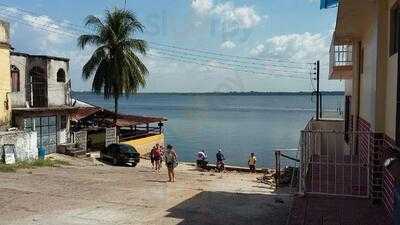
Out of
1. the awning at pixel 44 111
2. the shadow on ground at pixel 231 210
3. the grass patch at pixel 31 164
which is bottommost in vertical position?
the grass patch at pixel 31 164

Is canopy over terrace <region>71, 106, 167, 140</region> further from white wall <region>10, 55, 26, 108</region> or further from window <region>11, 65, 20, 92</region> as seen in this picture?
window <region>11, 65, 20, 92</region>

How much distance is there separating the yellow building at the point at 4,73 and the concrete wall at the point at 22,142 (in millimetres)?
2480

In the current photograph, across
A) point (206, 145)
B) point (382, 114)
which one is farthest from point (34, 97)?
point (206, 145)

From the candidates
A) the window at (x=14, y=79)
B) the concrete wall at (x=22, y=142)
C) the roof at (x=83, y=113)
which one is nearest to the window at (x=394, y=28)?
the concrete wall at (x=22, y=142)

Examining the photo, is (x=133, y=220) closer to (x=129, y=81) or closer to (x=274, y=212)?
(x=274, y=212)

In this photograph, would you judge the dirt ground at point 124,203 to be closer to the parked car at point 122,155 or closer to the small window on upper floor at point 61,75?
the parked car at point 122,155

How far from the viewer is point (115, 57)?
1679 inches

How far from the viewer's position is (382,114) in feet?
37.3

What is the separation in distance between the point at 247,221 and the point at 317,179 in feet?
6.90

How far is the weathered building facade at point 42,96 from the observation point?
1216 inches

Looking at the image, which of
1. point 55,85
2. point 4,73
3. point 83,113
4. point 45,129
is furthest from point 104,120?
point 4,73

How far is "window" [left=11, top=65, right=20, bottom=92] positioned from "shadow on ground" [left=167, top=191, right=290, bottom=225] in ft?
58.6

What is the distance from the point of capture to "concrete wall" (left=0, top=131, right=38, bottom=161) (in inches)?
988

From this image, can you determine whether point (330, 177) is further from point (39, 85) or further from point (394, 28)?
point (39, 85)
